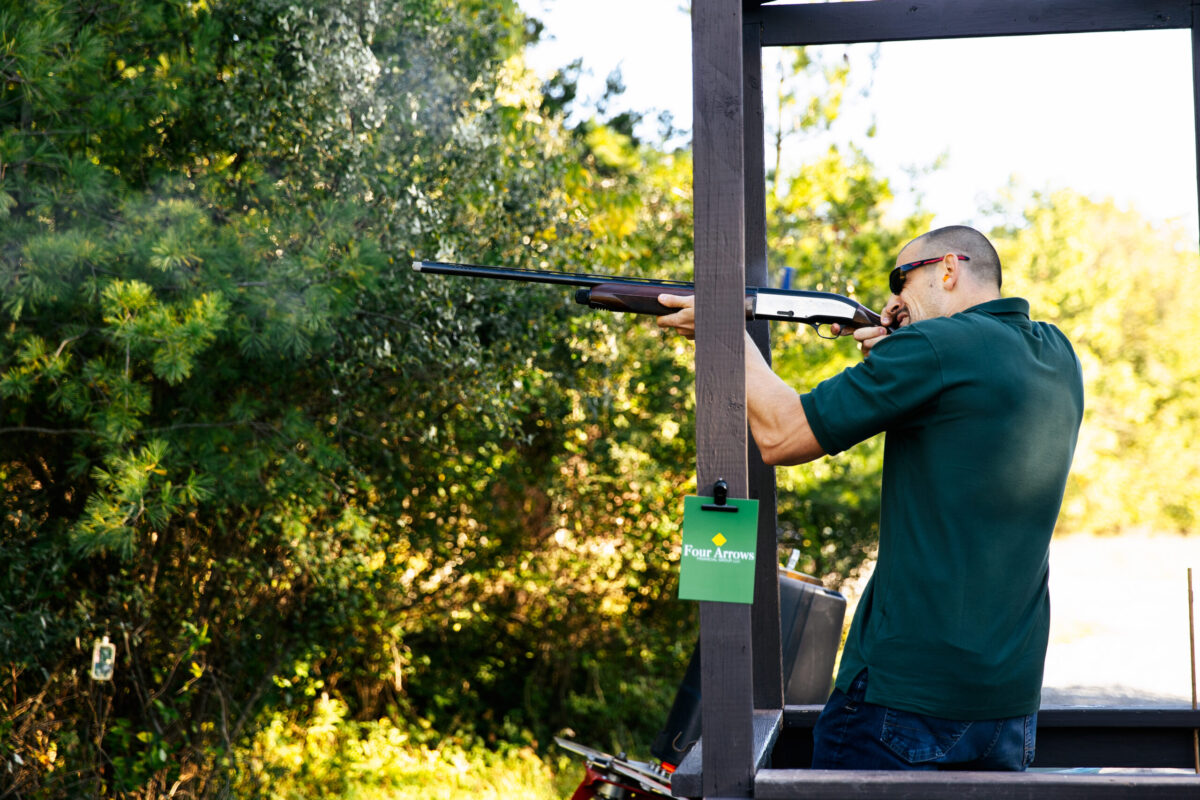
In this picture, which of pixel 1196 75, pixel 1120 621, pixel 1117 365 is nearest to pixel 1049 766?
pixel 1196 75

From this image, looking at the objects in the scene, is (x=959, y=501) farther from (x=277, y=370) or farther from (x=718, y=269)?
(x=277, y=370)

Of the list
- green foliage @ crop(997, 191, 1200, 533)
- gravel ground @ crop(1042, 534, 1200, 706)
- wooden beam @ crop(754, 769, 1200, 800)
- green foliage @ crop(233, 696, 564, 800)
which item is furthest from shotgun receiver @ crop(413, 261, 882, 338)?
green foliage @ crop(997, 191, 1200, 533)

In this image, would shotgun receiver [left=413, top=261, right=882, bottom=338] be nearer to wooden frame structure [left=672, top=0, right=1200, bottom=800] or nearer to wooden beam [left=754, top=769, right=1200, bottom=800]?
wooden frame structure [left=672, top=0, right=1200, bottom=800]

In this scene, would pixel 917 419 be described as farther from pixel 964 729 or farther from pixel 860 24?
pixel 860 24

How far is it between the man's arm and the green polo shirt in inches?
1.1

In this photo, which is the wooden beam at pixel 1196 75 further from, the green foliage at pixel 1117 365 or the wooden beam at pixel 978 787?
the green foliage at pixel 1117 365

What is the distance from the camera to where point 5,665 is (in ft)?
14.2

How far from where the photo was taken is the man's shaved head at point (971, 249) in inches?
90.8

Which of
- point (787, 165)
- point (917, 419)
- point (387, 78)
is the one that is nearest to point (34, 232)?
point (387, 78)

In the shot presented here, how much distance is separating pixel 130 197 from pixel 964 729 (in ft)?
10.9

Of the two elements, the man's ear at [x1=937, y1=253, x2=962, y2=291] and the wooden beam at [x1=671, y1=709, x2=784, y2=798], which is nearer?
the wooden beam at [x1=671, y1=709, x2=784, y2=798]

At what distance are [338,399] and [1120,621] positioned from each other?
9004 mm

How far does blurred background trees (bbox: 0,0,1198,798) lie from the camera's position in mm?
3678

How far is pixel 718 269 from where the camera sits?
1.98 metres
